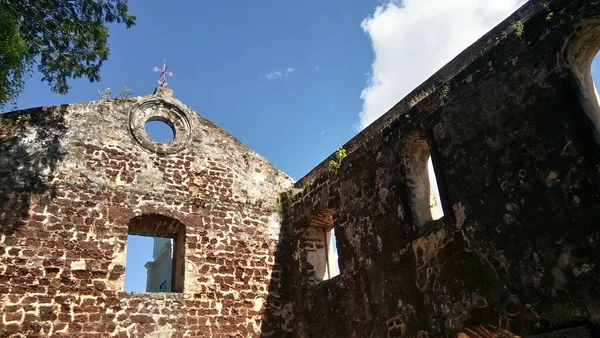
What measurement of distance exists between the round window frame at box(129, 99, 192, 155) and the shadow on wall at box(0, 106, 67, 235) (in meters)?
1.30

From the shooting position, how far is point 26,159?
26.2 feet

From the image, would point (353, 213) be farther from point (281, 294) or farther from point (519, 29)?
point (519, 29)

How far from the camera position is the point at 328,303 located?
27.2 feet

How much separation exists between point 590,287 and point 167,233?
6925 millimetres

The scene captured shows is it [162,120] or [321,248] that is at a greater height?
[162,120]

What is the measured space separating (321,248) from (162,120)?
13.5 feet

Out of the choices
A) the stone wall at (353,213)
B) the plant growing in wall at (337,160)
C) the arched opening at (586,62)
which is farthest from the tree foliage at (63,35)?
the arched opening at (586,62)

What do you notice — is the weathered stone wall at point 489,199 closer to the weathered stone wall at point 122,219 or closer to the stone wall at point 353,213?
the stone wall at point 353,213

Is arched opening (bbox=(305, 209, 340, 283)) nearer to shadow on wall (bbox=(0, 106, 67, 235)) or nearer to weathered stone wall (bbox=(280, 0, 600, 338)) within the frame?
weathered stone wall (bbox=(280, 0, 600, 338))

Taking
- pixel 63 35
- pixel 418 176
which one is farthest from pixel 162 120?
pixel 418 176

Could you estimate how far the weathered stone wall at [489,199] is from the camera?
4.96 meters

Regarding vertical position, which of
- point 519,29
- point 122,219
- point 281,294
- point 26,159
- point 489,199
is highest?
point 519,29

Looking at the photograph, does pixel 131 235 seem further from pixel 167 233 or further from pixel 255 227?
pixel 255 227

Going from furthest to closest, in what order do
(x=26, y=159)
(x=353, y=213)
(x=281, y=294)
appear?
(x=281, y=294) < (x=353, y=213) < (x=26, y=159)
